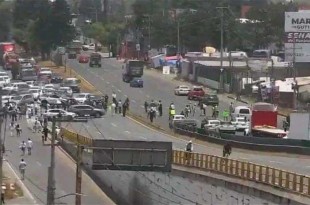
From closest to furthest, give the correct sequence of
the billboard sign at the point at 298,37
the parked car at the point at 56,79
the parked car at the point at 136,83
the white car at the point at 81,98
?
the billboard sign at the point at 298,37 → the white car at the point at 81,98 → the parked car at the point at 136,83 → the parked car at the point at 56,79

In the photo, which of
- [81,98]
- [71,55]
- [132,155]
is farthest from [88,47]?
[132,155]

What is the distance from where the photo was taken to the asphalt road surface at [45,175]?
38312 mm

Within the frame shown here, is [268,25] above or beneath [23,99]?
above

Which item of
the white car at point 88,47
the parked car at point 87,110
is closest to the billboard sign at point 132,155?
the parked car at point 87,110

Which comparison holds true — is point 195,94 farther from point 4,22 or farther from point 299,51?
point 4,22

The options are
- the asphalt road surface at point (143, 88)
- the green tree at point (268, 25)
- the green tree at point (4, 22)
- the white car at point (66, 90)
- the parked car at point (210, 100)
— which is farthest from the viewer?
the green tree at point (4, 22)

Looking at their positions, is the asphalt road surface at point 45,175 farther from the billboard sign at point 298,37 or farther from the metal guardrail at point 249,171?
the billboard sign at point 298,37

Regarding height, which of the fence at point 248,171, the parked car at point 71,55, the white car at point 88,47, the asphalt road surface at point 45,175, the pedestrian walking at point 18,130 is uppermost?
the fence at point 248,171

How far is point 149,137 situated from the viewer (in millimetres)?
48000

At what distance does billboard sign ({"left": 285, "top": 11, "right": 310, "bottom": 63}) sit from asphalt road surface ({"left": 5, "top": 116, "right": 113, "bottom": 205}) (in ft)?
69.7

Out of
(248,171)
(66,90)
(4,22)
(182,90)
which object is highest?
(4,22)

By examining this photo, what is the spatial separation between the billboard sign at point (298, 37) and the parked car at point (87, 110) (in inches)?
522

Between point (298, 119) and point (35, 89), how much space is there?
109 feet

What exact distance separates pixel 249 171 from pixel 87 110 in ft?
95.1
